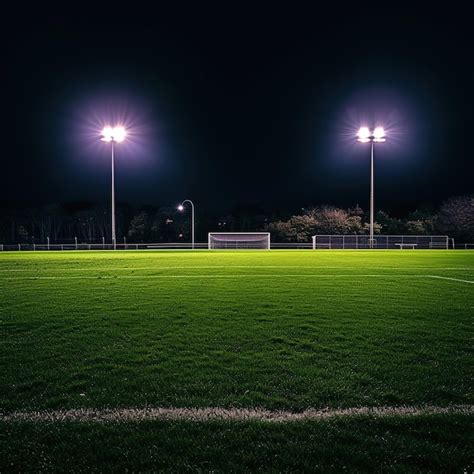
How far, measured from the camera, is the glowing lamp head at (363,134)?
120 feet

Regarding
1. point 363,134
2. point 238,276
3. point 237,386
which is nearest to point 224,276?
point 238,276

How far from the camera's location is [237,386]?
12.2 feet

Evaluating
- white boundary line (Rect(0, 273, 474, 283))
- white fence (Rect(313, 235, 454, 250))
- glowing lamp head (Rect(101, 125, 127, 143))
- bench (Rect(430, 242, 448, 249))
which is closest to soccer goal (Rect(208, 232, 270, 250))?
white fence (Rect(313, 235, 454, 250))

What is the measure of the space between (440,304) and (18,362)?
24.1 ft

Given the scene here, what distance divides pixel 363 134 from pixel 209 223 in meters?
39.0

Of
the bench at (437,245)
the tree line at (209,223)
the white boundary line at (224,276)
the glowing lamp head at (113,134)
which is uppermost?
the glowing lamp head at (113,134)

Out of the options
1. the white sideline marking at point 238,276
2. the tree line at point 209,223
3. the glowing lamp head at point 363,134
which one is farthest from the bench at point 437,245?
the white sideline marking at point 238,276

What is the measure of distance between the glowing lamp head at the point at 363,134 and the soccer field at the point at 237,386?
31488 mm

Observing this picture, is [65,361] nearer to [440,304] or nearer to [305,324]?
[305,324]

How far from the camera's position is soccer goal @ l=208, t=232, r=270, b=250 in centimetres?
4203

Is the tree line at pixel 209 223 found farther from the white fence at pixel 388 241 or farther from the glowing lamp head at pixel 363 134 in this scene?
the glowing lamp head at pixel 363 134

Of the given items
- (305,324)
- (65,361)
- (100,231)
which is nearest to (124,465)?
(65,361)

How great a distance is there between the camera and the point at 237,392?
358cm

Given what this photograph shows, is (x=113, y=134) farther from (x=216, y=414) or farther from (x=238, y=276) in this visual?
(x=216, y=414)
